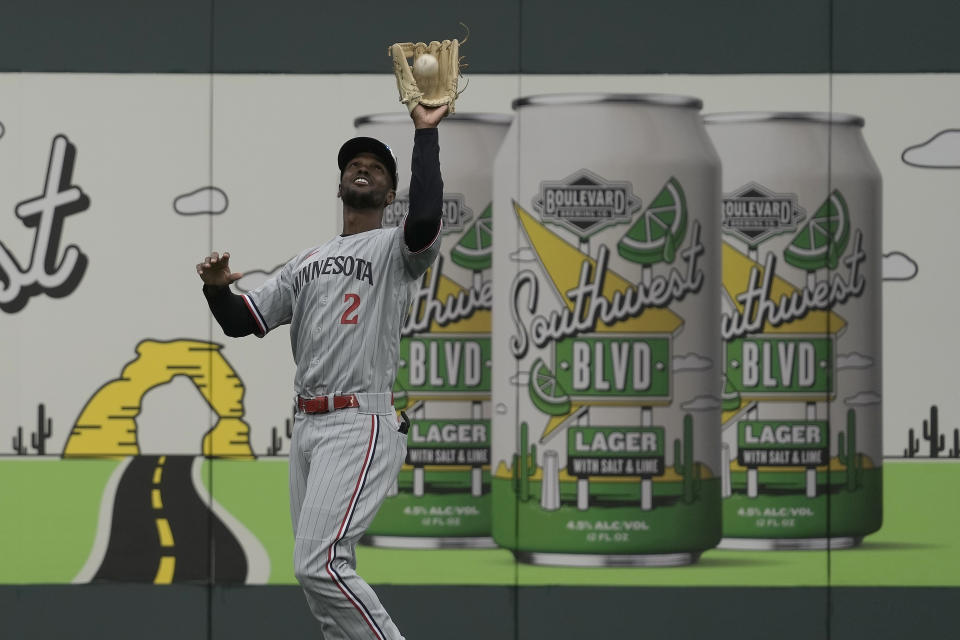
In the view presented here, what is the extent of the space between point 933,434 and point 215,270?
255 centimetres

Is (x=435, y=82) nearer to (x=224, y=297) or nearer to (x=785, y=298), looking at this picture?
(x=224, y=297)

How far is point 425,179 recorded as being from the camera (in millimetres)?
2932

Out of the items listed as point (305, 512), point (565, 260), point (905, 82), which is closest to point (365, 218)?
point (305, 512)

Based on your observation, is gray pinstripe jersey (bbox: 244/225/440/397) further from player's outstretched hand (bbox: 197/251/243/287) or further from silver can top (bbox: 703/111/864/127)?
silver can top (bbox: 703/111/864/127)

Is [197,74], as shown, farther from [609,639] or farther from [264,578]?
[609,639]

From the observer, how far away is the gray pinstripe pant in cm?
294

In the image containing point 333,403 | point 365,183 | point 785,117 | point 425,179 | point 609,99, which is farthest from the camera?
point 785,117

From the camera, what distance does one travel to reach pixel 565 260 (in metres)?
4.19

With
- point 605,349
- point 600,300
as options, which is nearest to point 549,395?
point 605,349

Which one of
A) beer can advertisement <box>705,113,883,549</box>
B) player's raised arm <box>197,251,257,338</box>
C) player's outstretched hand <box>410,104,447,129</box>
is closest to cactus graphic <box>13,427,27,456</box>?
→ player's raised arm <box>197,251,257,338</box>

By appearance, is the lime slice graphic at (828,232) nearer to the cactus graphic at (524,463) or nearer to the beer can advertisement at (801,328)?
the beer can advertisement at (801,328)

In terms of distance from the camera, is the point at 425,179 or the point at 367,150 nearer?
the point at 425,179
